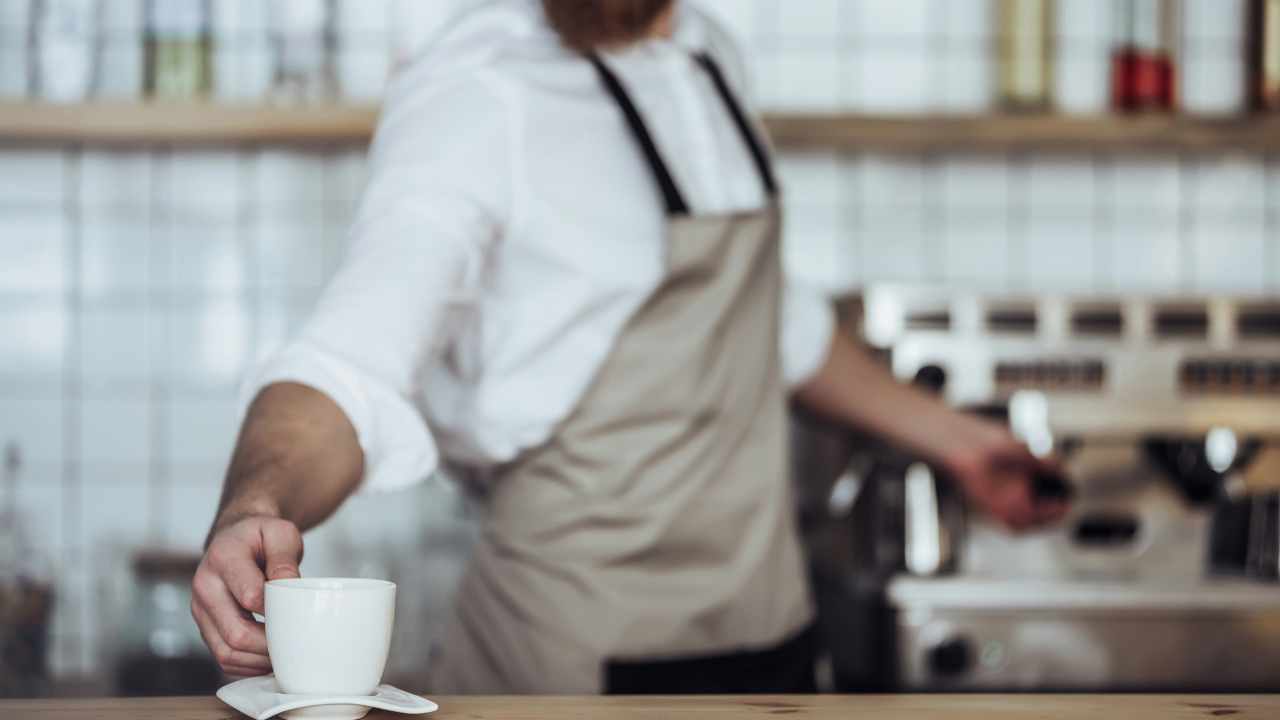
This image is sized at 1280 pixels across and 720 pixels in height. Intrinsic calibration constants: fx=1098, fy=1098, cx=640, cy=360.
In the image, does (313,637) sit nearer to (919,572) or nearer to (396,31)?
(919,572)

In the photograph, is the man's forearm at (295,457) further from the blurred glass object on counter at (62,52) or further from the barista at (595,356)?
the blurred glass object on counter at (62,52)

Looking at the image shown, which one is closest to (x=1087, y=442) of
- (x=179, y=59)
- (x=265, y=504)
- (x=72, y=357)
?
(x=265, y=504)

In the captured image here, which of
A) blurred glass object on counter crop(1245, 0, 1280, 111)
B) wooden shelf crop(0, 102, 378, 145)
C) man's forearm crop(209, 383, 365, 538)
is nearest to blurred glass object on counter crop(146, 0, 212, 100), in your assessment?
wooden shelf crop(0, 102, 378, 145)

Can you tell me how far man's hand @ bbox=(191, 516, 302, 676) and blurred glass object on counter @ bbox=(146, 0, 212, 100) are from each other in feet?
4.15

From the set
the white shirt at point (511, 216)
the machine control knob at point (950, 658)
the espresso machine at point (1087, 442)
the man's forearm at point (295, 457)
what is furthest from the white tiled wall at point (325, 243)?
the man's forearm at point (295, 457)

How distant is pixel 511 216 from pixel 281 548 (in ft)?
1.33

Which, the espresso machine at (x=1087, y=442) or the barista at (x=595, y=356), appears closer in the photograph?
the barista at (x=595, y=356)

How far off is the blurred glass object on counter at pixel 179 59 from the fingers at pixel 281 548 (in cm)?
126

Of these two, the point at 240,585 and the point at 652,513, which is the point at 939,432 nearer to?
the point at 652,513

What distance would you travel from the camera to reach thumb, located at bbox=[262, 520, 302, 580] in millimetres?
516

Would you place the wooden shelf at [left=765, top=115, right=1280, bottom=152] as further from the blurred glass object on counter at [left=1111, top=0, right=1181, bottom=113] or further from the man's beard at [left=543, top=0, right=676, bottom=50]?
the man's beard at [left=543, top=0, right=676, bottom=50]

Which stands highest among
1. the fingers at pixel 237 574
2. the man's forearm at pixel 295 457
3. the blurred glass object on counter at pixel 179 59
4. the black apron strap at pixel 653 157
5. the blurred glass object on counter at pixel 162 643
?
the blurred glass object on counter at pixel 179 59

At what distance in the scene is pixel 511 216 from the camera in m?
0.87

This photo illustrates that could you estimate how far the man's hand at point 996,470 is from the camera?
1.16 meters
